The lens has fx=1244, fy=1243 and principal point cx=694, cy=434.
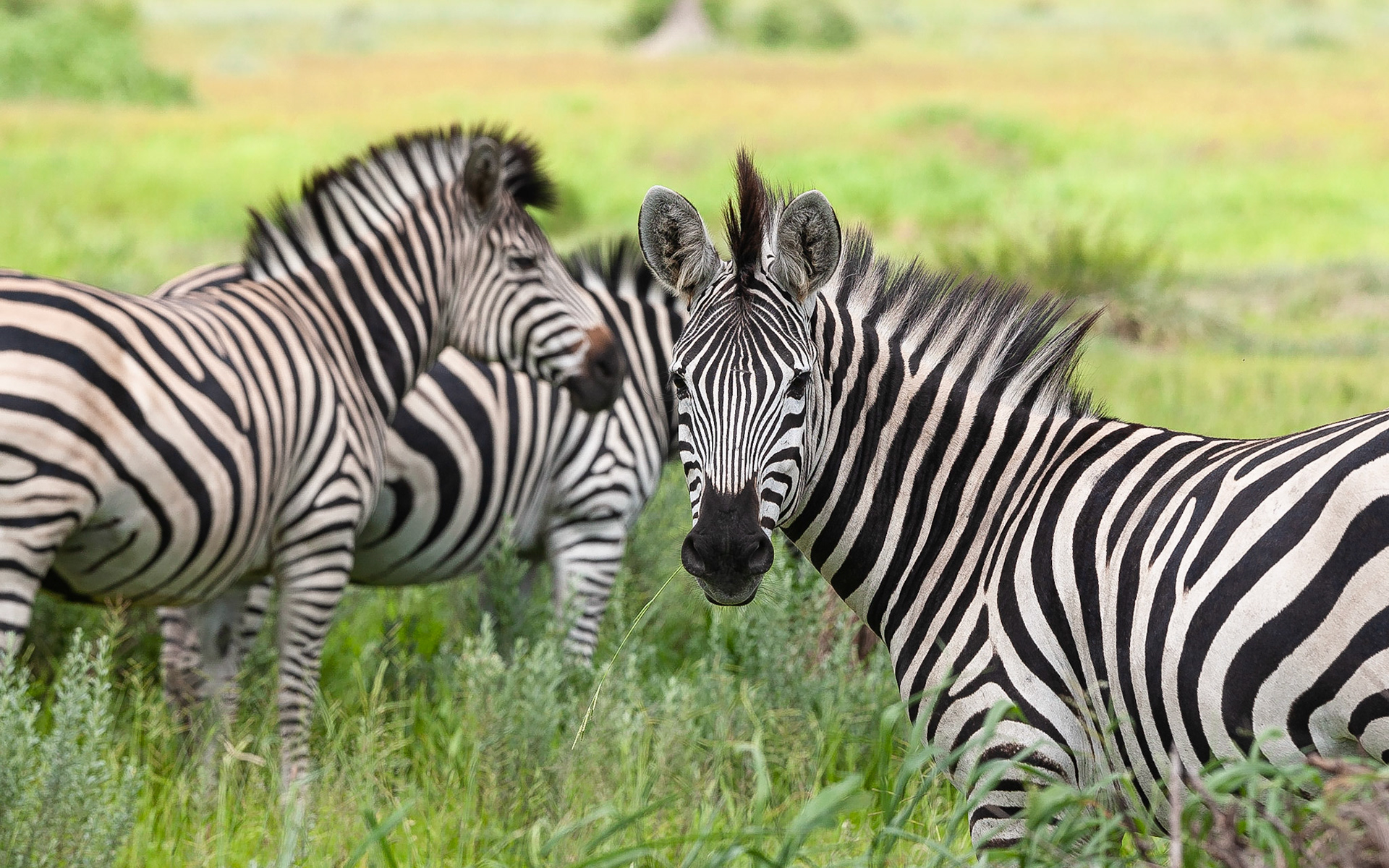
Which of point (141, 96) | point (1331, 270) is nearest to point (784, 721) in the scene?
point (1331, 270)


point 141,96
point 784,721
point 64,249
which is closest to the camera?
point 784,721

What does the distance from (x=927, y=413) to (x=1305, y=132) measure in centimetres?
2872

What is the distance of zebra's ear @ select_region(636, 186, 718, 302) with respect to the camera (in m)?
2.96

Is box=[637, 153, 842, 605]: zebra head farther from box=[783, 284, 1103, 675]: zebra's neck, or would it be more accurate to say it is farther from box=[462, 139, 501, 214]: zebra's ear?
box=[462, 139, 501, 214]: zebra's ear

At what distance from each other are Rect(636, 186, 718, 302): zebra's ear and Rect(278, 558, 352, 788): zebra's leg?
1804 millimetres

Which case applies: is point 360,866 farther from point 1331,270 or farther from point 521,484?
point 1331,270

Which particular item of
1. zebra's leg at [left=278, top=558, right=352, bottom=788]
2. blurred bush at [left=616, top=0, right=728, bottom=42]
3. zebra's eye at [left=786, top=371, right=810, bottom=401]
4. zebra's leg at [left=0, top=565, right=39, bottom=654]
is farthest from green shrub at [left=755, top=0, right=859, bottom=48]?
zebra's eye at [left=786, top=371, right=810, bottom=401]

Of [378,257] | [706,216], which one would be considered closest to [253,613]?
[378,257]

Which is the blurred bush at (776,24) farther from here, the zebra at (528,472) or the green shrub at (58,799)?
the green shrub at (58,799)

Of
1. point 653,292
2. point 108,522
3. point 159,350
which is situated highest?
point 653,292

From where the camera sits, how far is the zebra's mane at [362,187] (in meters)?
4.74

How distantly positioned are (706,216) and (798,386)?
44.9ft

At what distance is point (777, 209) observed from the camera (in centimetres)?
299

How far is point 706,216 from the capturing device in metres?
16.2
